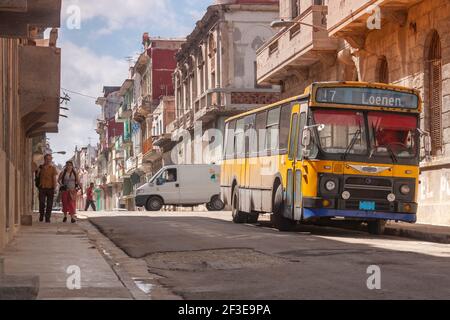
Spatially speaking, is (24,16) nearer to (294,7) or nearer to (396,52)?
(396,52)

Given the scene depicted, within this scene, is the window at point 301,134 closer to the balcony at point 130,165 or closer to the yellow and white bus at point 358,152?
the yellow and white bus at point 358,152

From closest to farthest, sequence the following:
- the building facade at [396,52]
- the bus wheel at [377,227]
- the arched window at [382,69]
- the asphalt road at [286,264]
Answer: the asphalt road at [286,264] < the bus wheel at [377,227] < the building facade at [396,52] < the arched window at [382,69]

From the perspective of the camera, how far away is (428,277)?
1073 cm

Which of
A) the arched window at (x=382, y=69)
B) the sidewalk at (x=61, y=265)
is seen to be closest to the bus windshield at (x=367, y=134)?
the sidewalk at (x=61, y=265)

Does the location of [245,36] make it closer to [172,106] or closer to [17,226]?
[172,106]

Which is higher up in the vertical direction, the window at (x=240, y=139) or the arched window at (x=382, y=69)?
the arched window at (x=382, y=69)

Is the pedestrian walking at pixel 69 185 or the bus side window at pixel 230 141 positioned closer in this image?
the pedestrian walking at pixel 69 185

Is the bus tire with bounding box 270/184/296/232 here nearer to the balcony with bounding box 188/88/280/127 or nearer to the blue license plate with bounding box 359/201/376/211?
the blue license plate with bounding box 359/201/376/211

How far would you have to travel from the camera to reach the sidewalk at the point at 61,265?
29.7 ft

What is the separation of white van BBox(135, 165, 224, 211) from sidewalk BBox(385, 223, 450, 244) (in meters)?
22.1

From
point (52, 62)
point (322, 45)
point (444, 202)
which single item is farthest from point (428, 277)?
point (322, 45)

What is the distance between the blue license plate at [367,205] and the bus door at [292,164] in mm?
1623

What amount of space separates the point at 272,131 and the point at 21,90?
272 inches
